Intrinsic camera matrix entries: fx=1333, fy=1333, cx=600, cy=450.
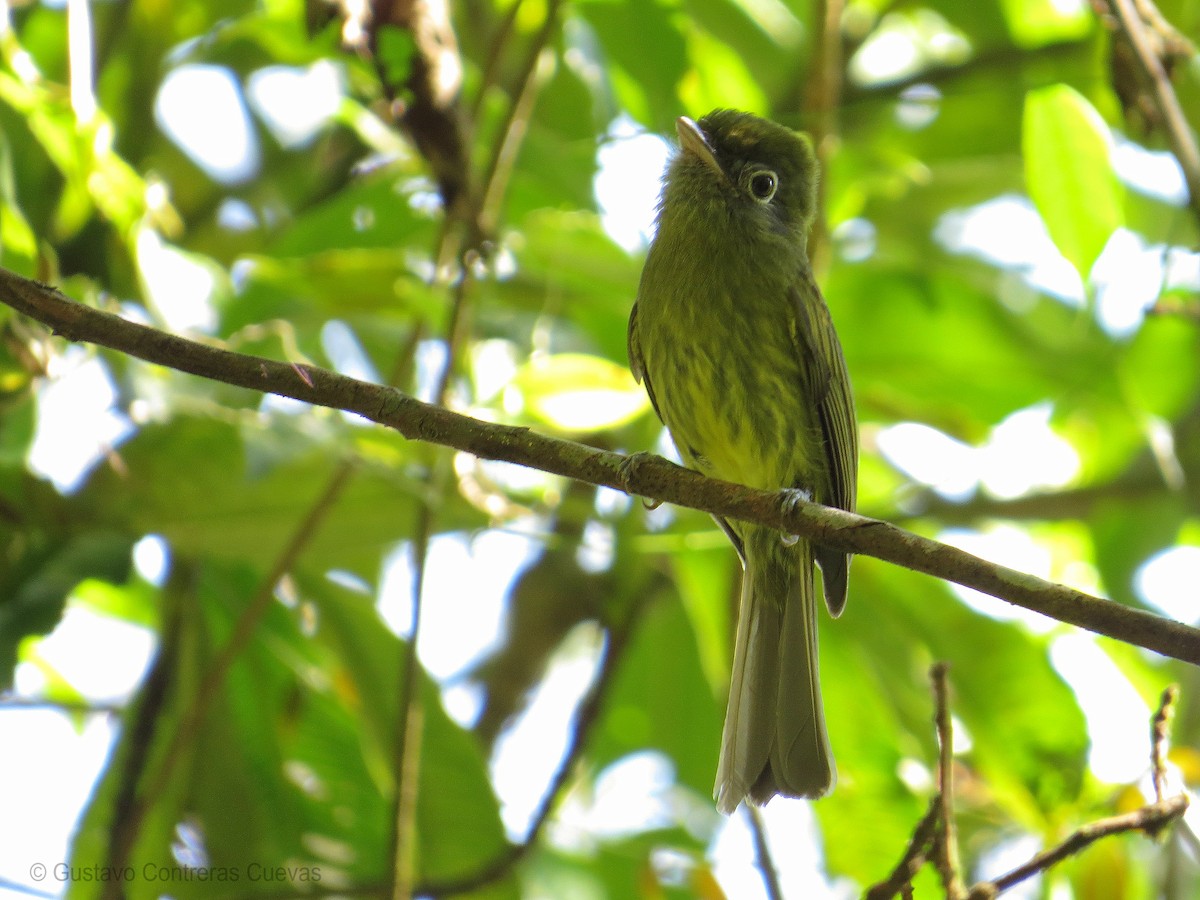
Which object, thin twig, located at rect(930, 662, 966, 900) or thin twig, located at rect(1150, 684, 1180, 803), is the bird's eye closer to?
thin twig, located at rect(930, 662, 966, 900)

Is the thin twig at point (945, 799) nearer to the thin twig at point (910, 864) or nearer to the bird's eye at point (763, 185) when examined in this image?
the thin twig at point (910, 864)

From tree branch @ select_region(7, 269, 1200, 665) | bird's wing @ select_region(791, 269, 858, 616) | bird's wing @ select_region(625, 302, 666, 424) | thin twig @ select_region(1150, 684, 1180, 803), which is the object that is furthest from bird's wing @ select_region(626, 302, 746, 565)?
thin twig @ select_region(1150, 684, 1180, 803)

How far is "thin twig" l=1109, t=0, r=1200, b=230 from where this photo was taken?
2553mm

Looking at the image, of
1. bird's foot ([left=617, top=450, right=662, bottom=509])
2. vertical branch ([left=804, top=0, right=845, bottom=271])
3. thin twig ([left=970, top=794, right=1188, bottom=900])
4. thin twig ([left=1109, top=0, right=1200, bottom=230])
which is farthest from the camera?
vertical branch ([left=804, top=0, right=845, bottom=271])

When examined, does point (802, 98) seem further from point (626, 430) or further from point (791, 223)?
point (626, 430)

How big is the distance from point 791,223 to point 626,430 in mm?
696

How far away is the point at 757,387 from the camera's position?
317 centimetres

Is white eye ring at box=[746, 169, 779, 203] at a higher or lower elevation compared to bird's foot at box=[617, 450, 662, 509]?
higher

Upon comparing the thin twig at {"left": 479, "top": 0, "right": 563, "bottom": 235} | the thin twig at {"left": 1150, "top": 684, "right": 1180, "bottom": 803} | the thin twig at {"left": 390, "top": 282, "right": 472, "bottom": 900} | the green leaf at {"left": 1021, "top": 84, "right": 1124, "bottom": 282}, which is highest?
the thin twig at {"left": 479, "top": 0, "right": 563, "bottom": 235}

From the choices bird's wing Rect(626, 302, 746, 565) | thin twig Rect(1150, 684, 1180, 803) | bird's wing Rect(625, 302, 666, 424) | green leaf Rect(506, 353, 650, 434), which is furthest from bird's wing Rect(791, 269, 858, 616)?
thin twig Rect(1150, 684, 1180, 803)

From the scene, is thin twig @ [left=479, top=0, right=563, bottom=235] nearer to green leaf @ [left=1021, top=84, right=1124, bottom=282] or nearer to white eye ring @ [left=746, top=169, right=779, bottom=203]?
white eye ring @ [left=746, top=169, right=779, bottom=203]

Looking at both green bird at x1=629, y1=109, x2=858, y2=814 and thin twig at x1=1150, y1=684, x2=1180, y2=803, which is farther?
green bird at x1=629, y1=109, x2=858, y2=814

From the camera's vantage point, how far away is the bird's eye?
3389 millimetres

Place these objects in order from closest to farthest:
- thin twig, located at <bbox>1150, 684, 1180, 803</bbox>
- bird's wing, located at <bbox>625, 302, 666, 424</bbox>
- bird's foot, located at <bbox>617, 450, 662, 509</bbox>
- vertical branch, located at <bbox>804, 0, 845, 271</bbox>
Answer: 1. thin twig, located at <bbox>1150, 684, 1180, 803</bbox>
2. bird's foot, located at <bbox>617, 450, 662, 509</bbox>
3. bird's wing, located at <bbox>625, 302, 666, 424</bbox>
4. vertical branch, located at <bbox>804, 0, 845, 271</bbox>
